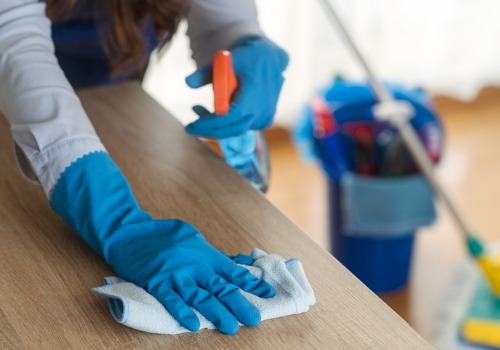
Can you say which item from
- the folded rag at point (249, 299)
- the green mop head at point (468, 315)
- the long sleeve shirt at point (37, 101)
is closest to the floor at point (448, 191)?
the green mop head at point (468, 315)

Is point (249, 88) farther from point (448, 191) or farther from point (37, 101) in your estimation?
point (448, 191)

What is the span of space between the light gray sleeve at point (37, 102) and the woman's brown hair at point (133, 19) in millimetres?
142

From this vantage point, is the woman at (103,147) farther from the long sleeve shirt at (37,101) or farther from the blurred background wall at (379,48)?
the blurred background wall at (379,48)

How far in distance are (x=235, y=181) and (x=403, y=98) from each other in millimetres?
1201

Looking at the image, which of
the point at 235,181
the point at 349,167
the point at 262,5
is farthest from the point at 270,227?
the point at 262,5

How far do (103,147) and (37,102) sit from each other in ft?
0.33

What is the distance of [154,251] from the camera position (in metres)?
0.98

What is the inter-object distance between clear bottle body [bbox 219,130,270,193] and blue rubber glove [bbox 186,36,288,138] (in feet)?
0.14

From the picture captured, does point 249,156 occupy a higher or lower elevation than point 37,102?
lower

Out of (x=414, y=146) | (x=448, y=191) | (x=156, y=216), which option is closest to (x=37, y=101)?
(x=156, y=216)

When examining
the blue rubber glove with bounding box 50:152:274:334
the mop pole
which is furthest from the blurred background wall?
the blue rubber glove with bounding box 50:152:274:334

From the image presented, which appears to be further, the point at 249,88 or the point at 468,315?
the point at 468,315

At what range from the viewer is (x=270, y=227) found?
109cm

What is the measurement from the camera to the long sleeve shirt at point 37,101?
108 cm
